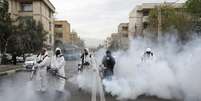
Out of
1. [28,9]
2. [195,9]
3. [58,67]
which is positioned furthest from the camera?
[28,9]

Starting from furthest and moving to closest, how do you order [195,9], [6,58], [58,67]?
[195,9]
[6,58]
[58,67]

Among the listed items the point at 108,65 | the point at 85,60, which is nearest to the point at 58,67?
the point at 108,65

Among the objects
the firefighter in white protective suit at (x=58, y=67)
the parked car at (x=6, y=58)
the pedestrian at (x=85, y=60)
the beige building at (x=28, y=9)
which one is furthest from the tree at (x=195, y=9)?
the firefighter in white protective suit at (x=58, y=67)

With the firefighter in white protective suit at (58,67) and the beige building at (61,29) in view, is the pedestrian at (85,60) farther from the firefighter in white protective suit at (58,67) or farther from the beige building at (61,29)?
the beige building at (61,29)

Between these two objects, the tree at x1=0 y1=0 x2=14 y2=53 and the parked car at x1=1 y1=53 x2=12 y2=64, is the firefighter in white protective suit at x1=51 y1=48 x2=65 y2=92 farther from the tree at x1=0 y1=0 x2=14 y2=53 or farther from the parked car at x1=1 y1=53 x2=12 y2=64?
the parked car at x1=1 y1=53 x2=12 y2=64

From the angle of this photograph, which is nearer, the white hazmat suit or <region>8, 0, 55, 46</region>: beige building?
the white hazmat suit

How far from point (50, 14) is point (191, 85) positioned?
8291cm

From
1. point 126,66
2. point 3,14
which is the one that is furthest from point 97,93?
point 3,14

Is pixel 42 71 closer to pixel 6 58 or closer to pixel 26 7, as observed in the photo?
pixel 6 58

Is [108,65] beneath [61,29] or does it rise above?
beneath

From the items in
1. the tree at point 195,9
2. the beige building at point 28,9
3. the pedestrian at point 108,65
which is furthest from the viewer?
the beige building at point 28,9

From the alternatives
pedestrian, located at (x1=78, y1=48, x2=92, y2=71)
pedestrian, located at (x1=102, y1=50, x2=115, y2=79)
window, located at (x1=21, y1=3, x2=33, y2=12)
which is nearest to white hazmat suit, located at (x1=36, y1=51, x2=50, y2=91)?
pedestrian, located at (x1=102, y1=50, x2=115, y2=79)

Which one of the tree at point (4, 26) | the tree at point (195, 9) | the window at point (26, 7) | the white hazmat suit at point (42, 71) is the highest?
the window at point (26, 7)

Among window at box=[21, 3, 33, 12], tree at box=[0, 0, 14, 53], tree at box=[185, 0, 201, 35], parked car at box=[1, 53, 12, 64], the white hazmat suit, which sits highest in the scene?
window at box=[21, 3, 33, 12]
